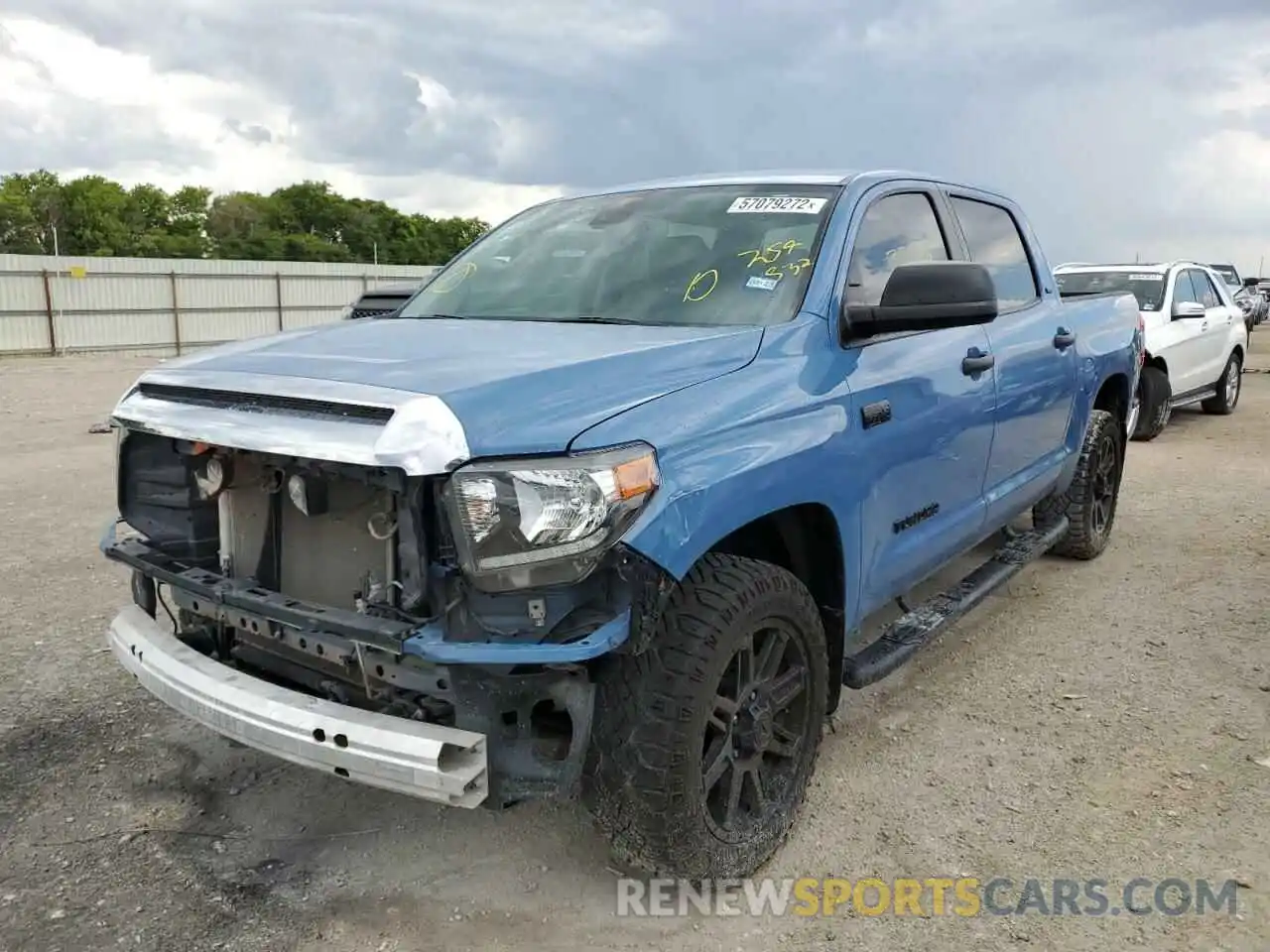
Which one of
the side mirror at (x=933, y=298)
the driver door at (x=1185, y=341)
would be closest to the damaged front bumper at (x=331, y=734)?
the side mirror at (x=933, y=298)

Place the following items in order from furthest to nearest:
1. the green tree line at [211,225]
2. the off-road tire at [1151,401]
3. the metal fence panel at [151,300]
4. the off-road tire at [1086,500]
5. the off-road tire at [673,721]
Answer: the green tree line at [211,225] → the metal fence panel at [151,300] → the off-road tire at [1151,401] → the off-road tire at [1086,500] → the off-road tire at [673,721]

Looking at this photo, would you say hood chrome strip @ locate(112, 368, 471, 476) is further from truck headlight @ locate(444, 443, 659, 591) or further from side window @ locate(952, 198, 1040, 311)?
side window @ locate(952, 198, 1040, 311)

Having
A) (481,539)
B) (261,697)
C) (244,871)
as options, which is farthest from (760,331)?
(244,871)

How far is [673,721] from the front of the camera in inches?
96.2

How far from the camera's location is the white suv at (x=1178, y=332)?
34.6 feet

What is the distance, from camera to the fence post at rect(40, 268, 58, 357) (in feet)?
86.7

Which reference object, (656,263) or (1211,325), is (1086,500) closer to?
(656,263)

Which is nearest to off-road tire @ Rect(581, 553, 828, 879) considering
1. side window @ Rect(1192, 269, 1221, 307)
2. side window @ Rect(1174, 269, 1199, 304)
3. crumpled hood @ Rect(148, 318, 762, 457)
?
crumpled hood @ Rect(148, 318, 762, 457)

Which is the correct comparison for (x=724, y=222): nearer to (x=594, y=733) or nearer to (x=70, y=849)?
(x=594, y=733)

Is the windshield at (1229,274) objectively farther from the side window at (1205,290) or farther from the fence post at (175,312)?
the fence post at (175,312)

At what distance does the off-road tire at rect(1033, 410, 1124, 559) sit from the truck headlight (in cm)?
389

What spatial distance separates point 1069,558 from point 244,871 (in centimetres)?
477

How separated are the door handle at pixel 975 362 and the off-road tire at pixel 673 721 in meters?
1.54

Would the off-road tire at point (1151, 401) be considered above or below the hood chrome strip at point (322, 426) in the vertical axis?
below
